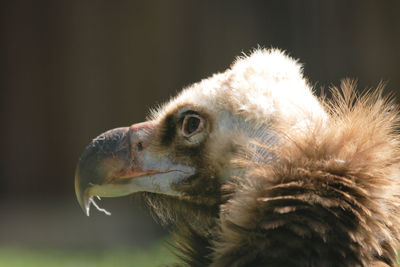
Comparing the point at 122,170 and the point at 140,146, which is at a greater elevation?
the point at 140,146

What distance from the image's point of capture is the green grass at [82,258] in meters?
5.11

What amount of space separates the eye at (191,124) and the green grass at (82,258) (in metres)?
2.32

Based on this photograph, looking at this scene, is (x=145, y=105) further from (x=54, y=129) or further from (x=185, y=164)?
(x=185, y=164)

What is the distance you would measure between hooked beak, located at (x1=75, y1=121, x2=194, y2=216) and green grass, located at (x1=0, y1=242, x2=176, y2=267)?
2.21m

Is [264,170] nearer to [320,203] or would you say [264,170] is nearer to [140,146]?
[320,203]

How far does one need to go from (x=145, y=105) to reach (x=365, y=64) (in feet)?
9.58

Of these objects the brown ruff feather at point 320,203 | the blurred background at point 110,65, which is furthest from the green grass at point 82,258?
the brown ruff feather at point 320,203

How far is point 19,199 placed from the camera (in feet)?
29.4

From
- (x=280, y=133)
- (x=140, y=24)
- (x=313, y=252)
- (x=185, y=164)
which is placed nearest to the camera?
(x=313, y=252)

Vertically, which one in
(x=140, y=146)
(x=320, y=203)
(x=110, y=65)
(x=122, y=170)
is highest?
(x=110, y=65)

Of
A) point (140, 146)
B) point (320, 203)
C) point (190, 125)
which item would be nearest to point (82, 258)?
point (140, 146)

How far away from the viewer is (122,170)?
2566 millimetres

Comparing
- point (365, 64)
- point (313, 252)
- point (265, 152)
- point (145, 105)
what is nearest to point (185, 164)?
point (265, 152)

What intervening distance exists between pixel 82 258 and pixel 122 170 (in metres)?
3.64
